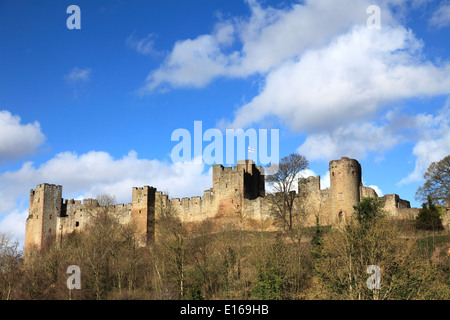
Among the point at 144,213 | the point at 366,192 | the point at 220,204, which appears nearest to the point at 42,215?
the point at 144,213

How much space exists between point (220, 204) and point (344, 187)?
43.0 ft

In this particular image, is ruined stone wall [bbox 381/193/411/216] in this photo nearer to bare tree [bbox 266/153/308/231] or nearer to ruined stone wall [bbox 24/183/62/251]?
bare tree [bbox 266/153/308/231]

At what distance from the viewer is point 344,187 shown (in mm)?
46625

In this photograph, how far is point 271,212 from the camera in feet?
170

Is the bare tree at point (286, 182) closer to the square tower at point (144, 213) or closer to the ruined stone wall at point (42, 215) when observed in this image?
the square tower at point (144, 213)

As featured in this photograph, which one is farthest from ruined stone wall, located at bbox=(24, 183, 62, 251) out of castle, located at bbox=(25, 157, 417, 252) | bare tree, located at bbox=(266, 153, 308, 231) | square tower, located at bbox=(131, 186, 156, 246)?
bare tree, located at bbox=(266, 153, 308, 231)

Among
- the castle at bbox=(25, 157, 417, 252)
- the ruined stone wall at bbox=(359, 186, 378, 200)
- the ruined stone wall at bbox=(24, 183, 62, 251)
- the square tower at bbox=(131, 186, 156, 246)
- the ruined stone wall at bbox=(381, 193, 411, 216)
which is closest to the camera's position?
the ruined stone wall at bbox=(381, 193, 411, 216)

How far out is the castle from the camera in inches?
1841

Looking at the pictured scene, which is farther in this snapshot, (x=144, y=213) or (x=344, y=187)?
(x=144, y=213)

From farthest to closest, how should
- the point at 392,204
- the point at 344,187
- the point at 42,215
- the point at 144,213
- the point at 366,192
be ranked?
the point at 42,215, the point at 144,213, the point at 344,187, the point at 366,192, the point at 392,204

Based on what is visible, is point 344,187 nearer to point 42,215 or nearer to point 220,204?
point 220,204

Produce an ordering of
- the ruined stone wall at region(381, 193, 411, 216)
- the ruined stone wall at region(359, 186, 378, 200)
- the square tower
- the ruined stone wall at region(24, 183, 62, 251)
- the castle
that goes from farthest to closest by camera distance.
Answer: the ruined stone wall at region(24, 183, 62, 251)
the square tower
the castle
the ruined stone wall at region(359, 186, 378, 200)
the ruined stone wall at region(381, 193, 411, 216)
